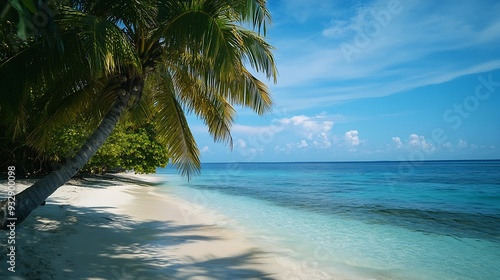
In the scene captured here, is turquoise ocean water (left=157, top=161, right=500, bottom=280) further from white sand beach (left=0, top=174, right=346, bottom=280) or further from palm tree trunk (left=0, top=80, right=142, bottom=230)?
palm tree trunk (left=0, top=80, right=142, bottom=230)

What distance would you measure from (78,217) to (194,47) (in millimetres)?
5424

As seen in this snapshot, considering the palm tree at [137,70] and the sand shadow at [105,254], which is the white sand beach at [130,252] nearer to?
the sand shadow at [105,254]

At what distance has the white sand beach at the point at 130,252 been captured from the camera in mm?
4445

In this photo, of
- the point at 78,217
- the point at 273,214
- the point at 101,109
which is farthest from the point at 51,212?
the point at 273,214

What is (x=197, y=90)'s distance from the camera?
Result: 25.3ft

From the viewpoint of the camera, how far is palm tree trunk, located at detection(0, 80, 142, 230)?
15.2ft

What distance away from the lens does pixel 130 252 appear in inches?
223

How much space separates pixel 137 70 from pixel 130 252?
3.02 meters

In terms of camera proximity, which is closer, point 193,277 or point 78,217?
point 193,277

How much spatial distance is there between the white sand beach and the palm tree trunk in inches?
16.1

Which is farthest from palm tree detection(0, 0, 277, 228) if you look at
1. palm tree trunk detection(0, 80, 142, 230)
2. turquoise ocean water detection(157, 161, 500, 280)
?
turquoise ocean water detection(157, 161, 500, 280)

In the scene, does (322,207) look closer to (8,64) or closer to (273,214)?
(273,214)

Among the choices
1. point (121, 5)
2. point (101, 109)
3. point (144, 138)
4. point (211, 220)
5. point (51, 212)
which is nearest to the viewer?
point (121, 5)

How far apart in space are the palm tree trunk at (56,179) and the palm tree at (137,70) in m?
0.01
